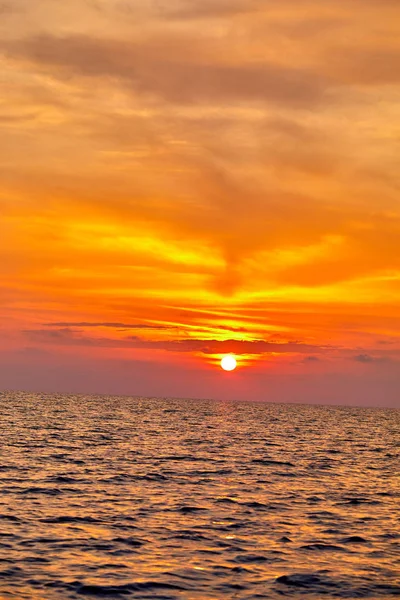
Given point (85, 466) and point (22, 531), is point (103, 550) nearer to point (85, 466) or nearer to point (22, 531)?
point (22, 531)

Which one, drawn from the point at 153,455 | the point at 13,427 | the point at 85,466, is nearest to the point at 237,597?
the point at 85,466

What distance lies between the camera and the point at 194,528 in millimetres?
32188

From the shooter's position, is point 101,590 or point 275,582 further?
point 275,582

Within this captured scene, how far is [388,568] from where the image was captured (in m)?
26.8

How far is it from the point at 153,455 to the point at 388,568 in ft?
130

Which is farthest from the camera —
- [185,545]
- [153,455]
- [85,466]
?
[153,455]

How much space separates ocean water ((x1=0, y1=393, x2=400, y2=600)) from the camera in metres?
23.8

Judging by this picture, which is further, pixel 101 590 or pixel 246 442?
pixel 246 442

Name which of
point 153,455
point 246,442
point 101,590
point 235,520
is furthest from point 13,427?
point 101,590

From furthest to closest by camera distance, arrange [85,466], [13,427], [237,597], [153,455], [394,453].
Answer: [13,427]
[394,453]
[153,455]
[85,466]
[237,597]

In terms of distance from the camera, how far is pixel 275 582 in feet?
79.9

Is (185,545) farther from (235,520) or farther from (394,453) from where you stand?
(394,453)

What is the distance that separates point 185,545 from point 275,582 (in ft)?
18.8

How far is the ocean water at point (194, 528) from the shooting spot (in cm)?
2384
